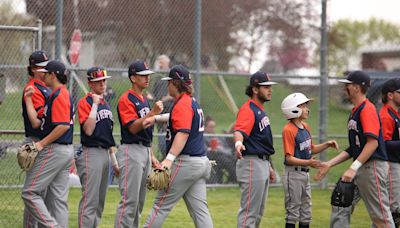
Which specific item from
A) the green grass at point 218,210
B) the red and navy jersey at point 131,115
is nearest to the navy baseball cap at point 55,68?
the red and navy jersey at point 131,115

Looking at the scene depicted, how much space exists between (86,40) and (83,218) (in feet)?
29.3

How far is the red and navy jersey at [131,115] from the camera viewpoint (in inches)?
306

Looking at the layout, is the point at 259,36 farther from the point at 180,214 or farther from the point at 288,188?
the point at 288,188

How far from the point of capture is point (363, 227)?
9.65 m

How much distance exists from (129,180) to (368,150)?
Answer: 2.29 metres

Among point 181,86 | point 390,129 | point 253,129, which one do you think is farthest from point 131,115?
point 390,129

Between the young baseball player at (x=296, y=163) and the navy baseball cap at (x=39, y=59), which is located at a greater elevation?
the navy baseball cap at (x=39, y=59)

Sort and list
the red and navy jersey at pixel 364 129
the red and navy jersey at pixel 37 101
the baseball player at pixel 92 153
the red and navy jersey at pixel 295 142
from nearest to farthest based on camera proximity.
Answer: the red and navy jersey at pixel 364 129, the red and navy jersey at pixel 37 101, the baseball player at pixel 92 153, the red and navy jersey at pixel 295 142

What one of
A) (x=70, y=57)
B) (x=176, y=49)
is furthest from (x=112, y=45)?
(x=70, y=57)

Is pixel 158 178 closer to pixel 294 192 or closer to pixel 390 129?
pixel 294 192

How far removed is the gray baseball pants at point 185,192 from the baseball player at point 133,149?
52 centimetres

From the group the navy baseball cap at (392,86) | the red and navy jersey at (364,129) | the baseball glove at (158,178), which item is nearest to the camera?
the baseball glove at (158,178)

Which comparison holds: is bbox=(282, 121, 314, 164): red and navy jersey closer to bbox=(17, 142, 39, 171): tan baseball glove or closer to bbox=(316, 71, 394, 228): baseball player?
bbox=(316, 71, 394, 228): baseball player

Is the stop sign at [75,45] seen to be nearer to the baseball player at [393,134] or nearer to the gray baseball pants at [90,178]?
the gray baseball pants at [90,178]
